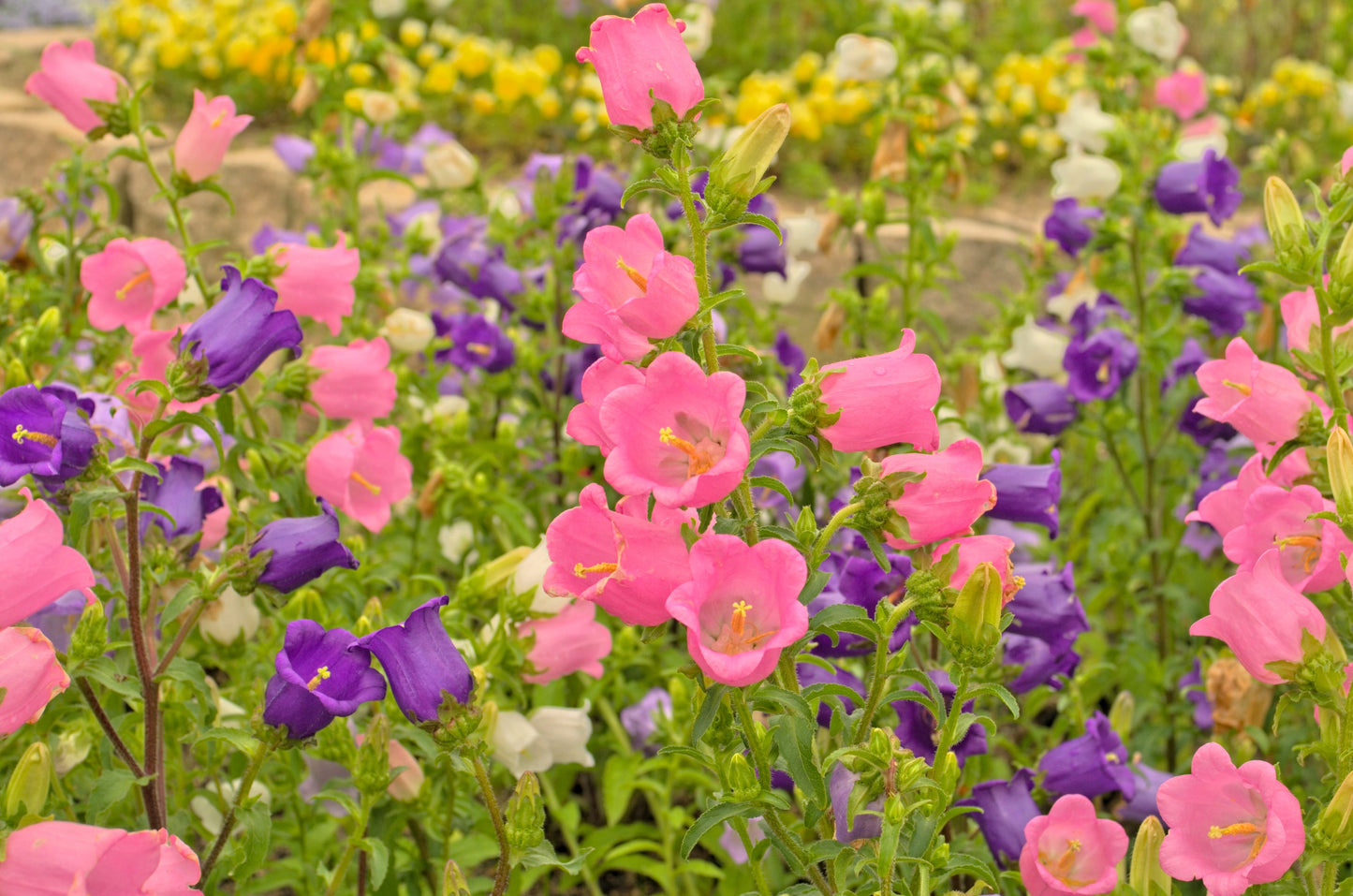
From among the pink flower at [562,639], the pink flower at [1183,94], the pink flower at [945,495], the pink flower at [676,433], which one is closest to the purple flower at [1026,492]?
the pink flower at [945,495]

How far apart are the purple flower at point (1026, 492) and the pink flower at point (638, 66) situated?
1.08 m

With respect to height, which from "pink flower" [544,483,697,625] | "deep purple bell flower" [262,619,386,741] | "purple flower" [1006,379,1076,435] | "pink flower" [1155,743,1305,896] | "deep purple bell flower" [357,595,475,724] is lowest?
"purple flower" [1006,379,1076,435]

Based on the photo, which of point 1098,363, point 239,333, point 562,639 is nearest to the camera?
point 239,333

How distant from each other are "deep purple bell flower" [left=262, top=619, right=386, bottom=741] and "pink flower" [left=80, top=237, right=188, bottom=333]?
92 centimetres

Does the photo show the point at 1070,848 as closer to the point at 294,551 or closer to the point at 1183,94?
the point at 294,551

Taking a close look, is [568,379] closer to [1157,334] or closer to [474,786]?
[474,786]

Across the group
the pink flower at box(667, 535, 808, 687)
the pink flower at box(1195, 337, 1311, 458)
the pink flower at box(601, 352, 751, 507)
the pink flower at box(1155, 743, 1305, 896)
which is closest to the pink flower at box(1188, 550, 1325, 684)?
the pink flower at box(1155, 743, 1305, 896)

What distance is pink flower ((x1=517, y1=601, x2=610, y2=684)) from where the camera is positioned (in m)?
2.48

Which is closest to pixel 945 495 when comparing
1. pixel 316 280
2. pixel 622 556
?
pixel 622 556

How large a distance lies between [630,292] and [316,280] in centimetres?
117

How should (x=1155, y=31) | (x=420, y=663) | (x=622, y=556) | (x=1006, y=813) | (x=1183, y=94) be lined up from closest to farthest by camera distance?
(x=622, y=556), (x=420, y=663), (x=1006, y=813), (x=1155, y=31), (x=1183, y=94)

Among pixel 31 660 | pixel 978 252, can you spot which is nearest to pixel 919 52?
pixel 978 252

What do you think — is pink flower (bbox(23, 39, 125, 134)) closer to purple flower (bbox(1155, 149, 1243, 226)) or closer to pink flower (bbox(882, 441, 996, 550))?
pink flower (bbox(882, 441, 996, 550))

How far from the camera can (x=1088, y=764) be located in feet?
7.66
